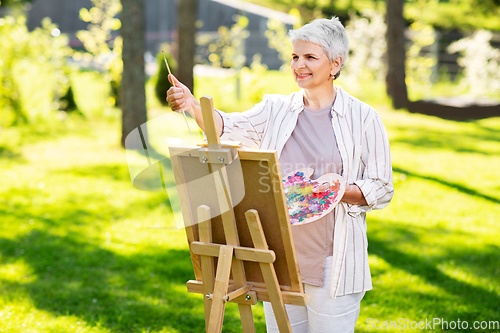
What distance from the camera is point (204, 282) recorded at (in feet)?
6.75

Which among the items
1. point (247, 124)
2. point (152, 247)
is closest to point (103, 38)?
point (152, 247)

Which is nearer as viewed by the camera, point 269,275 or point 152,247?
point 269,275

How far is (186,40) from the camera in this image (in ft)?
36.6

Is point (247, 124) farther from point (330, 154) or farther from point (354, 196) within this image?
point (354, 196)

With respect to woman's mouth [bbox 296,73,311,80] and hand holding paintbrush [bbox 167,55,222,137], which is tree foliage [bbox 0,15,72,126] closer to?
hand holding paintbrush [bbox 167,55,222,137]

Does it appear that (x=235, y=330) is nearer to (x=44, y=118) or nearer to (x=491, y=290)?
(x=491, y=290)

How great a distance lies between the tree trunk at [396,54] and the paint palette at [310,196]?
1080 cm

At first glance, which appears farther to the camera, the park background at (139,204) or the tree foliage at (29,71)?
the tree foliage at (29,71)

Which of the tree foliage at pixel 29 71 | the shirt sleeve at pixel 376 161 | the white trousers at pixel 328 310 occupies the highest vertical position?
the tree foliage at pixel 29 71

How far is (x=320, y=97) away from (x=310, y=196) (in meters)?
0.44

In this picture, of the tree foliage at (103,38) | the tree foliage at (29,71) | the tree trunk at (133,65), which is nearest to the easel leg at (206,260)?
the tree trunk at (133,65)

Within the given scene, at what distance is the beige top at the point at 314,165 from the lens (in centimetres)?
209

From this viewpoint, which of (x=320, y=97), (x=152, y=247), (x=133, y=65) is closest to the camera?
(x=320, y=97)

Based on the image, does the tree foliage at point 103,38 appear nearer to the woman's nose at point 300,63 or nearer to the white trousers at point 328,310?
the woman's nose at point 300,63
